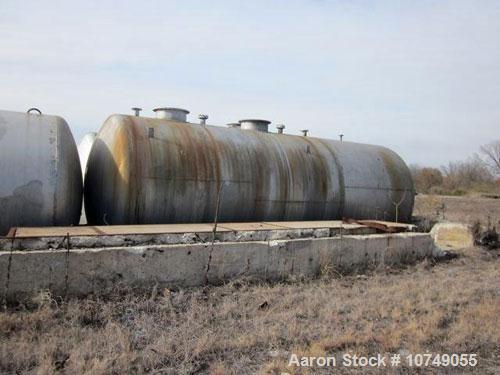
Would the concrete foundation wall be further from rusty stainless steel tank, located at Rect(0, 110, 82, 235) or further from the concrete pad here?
the concrete pad

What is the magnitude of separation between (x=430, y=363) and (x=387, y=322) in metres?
1.10

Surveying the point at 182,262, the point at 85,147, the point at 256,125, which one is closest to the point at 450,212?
the point at 256,125

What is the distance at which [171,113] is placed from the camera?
9516 millimetres

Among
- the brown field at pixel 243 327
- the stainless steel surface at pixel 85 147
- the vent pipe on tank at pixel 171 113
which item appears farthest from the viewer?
the stainless steel surface at pixel 85 147

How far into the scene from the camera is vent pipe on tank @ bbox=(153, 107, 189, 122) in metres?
9.49

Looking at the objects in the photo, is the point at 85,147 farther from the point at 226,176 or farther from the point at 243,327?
the point at 243,327

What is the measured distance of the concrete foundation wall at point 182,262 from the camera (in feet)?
18.4

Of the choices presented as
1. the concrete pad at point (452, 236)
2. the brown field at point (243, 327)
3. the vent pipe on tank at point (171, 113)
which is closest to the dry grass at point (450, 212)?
the concrete pad at point (452, 236)

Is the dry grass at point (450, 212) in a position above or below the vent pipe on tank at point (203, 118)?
below

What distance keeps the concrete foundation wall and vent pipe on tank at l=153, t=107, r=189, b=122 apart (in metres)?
3.53

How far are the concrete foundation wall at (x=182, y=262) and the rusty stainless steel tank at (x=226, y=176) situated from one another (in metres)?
1.43

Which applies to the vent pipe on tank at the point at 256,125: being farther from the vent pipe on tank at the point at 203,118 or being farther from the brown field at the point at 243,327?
the brown field at the point at 243,327

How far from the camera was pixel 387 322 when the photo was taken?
5.64 metres

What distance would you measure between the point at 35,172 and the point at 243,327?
145 inches
